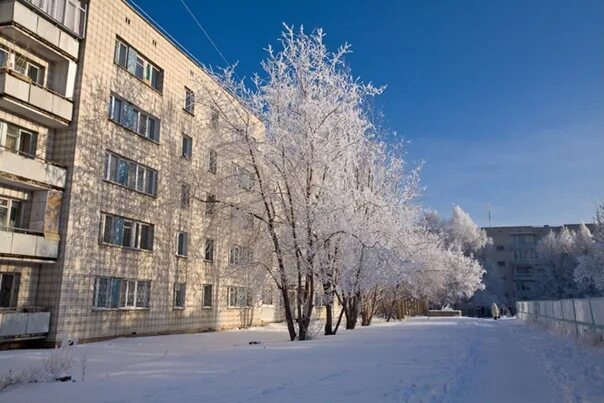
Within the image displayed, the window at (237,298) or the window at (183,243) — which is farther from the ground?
the window at (183,243)

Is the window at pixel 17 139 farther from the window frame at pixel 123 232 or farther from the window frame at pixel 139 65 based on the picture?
the window frame at pixel 139 65

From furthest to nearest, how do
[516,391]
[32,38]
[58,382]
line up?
[32,38] < [58,382] < [516,391]

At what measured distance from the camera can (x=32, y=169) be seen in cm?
1830

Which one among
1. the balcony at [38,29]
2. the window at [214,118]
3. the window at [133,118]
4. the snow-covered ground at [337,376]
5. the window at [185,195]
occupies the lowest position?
the snow-covered ground at [337,376]

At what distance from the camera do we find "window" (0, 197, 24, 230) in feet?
60.2

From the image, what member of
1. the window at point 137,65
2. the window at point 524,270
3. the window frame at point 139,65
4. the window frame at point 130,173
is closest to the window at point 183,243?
the window frame at point 130,173

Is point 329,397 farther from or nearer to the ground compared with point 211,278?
nearer to the ground

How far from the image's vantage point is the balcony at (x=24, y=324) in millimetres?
16703

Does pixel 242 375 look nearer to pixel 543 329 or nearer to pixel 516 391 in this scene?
pixel 516 391

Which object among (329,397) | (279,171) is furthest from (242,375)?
(279,171)

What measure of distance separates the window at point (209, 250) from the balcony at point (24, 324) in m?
12.0

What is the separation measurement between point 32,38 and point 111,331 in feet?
38.9

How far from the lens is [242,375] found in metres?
10.5

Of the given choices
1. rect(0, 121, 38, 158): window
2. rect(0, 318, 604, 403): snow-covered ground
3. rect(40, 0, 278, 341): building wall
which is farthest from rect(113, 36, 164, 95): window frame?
rect(0, 318, 604, 403): snow-covered ground
